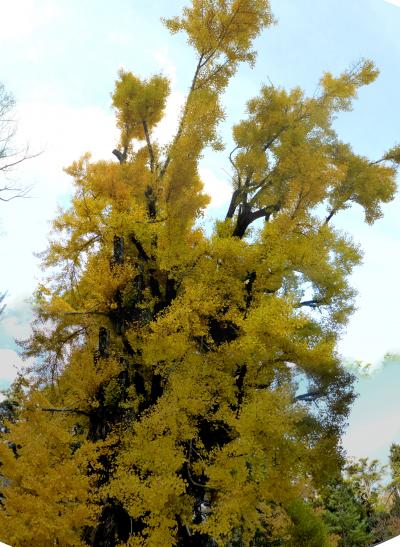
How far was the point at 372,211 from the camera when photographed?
9492 mm

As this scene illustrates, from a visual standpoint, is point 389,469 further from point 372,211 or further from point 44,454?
point 44,454

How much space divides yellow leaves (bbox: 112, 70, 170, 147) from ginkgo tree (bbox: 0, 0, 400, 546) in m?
0.04

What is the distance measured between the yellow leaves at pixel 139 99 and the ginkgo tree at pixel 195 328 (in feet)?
0.12

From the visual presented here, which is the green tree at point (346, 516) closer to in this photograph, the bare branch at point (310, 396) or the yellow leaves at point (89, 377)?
the bare branch at point (310, 396)

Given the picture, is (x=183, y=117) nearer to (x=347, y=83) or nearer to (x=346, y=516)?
(x=347, y=83)

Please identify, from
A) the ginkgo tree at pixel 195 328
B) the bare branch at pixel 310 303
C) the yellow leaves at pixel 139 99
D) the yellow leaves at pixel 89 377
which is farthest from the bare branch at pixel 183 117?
the yellow leaves at pixel 89 377

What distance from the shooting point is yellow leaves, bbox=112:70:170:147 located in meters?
9.58

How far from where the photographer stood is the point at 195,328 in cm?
757

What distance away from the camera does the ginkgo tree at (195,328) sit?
6941mm

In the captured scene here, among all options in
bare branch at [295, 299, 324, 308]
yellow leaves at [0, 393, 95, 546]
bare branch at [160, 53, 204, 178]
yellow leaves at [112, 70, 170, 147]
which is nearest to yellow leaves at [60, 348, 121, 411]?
yellow leaves at [0, 393, 95, 546]

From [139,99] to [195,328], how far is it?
183 inches

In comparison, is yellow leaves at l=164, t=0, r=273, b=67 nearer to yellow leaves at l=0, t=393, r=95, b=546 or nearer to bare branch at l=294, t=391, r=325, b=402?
bare branch at l=294, t=391, r=325, b=402

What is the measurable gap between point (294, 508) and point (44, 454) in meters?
5.10

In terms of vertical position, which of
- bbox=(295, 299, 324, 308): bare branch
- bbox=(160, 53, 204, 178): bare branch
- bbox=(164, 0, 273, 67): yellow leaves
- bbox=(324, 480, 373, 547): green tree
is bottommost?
bbox=(324, 480, 373, 547): green tree
